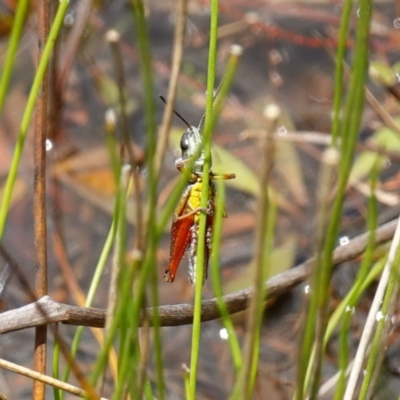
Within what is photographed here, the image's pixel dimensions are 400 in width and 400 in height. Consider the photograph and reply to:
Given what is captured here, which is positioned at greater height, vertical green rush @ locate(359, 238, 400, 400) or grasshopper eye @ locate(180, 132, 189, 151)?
grasshopper eye @ locate(180, 132, 189, 151)

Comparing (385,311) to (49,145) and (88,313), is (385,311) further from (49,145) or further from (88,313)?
(49,145)

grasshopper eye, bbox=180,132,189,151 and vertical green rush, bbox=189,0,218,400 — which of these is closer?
vertical green rush, bbox=189,0,218,400

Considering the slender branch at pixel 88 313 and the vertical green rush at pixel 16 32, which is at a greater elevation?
the vertical green rush at pixel 16 32

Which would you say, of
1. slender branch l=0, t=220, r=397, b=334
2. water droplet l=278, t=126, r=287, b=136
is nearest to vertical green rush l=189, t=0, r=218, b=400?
slender branch l=0, t=220, r=397, b=334

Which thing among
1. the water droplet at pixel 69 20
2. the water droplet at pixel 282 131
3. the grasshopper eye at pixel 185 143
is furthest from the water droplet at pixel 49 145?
the grasshopper eye at pixel 185 143

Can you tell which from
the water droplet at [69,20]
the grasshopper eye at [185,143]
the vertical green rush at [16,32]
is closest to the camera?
the vertical green rush at [16,32]

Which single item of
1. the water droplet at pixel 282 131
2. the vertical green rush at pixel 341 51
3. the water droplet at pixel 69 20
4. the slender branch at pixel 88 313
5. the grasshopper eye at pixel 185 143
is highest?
the water droplet at pixel 69 20

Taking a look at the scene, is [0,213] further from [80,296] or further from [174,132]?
[174,132]

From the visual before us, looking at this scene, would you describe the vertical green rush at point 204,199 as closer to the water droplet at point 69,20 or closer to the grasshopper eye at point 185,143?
the grasshopper eye at point 185,143

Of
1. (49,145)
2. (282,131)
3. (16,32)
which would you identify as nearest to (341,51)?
(16,32)

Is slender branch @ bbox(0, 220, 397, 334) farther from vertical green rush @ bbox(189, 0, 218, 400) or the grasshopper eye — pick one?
the grasshopper eye

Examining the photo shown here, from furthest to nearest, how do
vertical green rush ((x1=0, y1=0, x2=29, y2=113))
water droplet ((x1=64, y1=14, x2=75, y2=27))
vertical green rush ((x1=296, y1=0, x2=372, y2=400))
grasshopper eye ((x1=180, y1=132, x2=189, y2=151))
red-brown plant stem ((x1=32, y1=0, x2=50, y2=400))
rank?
water droplet ((x1=64, y1=14, x2=75, y2=27)), grasshopper eye ((x1=180, y1=132, x2=189, y2=151)), red-brown plant stem ((x1=32, y1=0, x2=50, y2=400)), vertical green rush ((x1=0, y1=0, x2=29, y2=113)), vertical green rush ((x1=296, y1=0, x2=372, y2=400))
